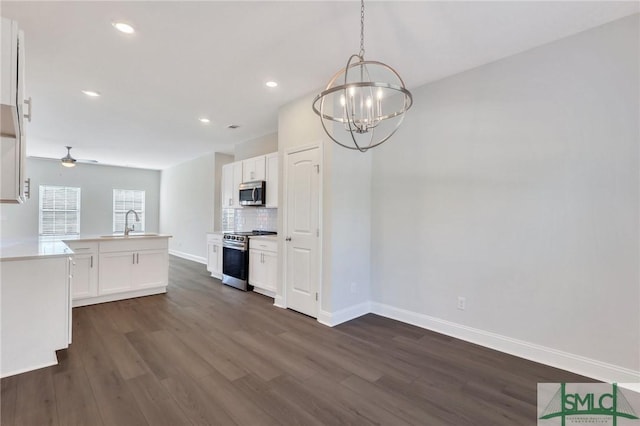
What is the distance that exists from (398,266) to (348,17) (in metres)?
2.67

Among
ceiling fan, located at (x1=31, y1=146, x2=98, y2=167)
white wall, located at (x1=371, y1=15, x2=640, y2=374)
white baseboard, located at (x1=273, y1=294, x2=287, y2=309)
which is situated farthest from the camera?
ceiling fan, located at (x1=31, y1=146, x2=98, y2=167)

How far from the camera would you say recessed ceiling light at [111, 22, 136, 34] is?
7.79 ft

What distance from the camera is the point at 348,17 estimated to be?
2.26 m

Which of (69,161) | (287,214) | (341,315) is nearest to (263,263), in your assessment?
(287,214)

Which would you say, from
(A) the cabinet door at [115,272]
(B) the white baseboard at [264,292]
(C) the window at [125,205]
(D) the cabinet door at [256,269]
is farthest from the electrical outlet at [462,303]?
(C) the window at [125,205]

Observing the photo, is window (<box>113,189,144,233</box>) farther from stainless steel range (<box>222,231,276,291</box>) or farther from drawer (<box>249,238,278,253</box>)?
drawer (<box>249,238,278,253</box>)

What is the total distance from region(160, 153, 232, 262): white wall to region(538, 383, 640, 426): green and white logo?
266 inches

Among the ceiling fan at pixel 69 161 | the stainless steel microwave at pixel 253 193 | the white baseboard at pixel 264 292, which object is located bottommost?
the white baseboard at pixel 264 292

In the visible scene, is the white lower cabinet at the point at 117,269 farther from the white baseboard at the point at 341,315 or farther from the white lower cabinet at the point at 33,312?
the white baseboard at the point at 341,315

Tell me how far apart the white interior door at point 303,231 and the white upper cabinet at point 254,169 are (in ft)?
4.12

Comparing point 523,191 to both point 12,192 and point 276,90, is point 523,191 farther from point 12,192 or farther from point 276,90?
point 12,192

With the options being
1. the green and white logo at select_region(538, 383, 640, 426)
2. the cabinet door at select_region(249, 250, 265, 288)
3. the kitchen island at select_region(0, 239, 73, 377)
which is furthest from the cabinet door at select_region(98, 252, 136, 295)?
the green and white logo at select_region(538, 383, 640, 426)

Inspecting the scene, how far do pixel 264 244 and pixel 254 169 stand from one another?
4.98ft

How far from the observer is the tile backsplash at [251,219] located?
18.6ft
